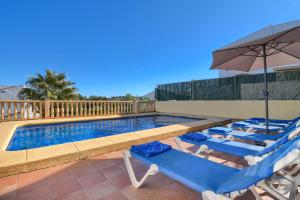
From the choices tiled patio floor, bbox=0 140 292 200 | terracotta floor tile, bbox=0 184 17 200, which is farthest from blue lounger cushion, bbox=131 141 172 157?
terracotta floor tile, bbox=0 184 17 200

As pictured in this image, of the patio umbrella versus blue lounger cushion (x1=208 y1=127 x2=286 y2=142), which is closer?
the patio umbrella

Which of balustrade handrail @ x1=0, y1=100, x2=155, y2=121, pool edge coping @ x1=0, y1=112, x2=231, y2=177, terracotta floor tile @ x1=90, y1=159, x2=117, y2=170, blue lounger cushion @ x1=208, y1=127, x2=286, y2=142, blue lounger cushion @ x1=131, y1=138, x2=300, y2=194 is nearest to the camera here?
blue lounger cushion @ x1=131, y1=138, x2=300, y2=194

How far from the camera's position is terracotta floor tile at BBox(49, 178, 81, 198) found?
6.44 ft

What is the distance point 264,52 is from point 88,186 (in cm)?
422

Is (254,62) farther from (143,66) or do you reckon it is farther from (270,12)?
(143,66)

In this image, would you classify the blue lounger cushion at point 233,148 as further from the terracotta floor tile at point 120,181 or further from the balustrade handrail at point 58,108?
the balustrade handrail at point 58,108

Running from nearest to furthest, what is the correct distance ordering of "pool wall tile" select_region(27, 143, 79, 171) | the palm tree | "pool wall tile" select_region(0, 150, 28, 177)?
"pool wall tile" select_region(0, 150, 28, 177) → "pool wall tile" select_region(27, 143, 79, 171) → the palm tree

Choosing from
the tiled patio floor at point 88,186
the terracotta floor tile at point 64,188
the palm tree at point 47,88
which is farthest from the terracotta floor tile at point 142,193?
the palm tree at point 47,88

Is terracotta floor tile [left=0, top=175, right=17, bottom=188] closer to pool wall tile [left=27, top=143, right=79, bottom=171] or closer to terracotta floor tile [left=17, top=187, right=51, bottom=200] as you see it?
pool wall tile [left=27, top=143, right=79, bottom=171]

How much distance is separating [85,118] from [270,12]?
1210 cm

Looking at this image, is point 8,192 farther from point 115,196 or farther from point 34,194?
point 115,196

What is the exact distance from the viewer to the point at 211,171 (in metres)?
1.79

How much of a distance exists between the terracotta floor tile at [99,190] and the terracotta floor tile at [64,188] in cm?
16

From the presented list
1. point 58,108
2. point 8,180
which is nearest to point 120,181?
point 8,180
